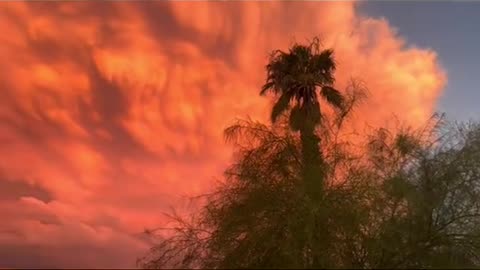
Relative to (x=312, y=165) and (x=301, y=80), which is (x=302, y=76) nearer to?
(x=301, y=80)

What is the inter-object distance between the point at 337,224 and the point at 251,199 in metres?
2.58

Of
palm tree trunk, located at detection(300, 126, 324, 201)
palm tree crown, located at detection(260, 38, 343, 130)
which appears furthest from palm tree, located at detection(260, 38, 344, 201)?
palm tree trunk, located at detection(300, 126, 324, 201)

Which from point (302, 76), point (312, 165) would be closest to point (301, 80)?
point (302, 76)

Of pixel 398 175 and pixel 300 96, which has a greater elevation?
pixel 300 96

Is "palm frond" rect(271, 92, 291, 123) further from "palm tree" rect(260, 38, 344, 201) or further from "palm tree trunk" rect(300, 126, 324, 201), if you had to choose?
"palm tree trunk" rect(300, 126, 324, 201)

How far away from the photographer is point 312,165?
20594mm

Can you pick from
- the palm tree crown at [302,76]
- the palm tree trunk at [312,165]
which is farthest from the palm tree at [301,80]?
the palm tree trunk at [312,165]

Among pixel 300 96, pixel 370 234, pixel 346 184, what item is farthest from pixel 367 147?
pixel 300 96

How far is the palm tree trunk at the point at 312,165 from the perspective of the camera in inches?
789

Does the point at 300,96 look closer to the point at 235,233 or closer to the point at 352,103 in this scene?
the point at 352,103

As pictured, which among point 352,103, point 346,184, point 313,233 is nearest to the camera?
point 313,233

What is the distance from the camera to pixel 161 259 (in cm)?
2070

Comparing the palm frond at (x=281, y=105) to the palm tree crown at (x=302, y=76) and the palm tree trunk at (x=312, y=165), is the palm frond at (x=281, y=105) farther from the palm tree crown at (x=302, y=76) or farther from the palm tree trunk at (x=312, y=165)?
the palm tree trunk at (x=312, y=165)

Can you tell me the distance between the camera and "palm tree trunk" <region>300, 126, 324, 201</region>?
20047 mm
